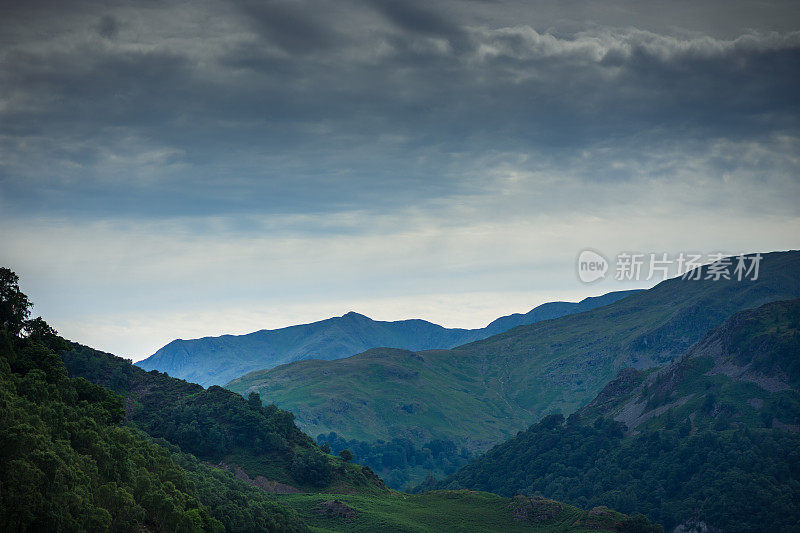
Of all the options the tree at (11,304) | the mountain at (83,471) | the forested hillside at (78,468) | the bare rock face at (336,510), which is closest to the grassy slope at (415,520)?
the bare rock face at (336,510)

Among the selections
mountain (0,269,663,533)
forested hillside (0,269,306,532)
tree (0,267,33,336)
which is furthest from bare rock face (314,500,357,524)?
tree (0,267,33,336)

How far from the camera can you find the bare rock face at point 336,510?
178 metres

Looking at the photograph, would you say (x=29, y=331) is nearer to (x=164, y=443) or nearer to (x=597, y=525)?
(x=164, y=443)

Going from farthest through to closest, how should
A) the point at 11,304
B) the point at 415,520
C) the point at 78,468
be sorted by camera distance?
the point at 415,520 < the point at 11,304 < the point at 78,468

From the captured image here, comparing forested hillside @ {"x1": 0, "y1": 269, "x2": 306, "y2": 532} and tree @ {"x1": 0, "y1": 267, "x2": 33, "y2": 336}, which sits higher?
tree @ {"x1": 0, "y1": 267, "x2": 33, "y2": 336}

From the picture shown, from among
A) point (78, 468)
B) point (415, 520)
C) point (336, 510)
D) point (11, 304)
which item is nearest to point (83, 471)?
point (78, 468)

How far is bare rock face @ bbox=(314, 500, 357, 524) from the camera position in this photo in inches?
7013

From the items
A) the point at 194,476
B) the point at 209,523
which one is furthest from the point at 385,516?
the point at 209,523

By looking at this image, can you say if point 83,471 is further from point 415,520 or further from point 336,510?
point 415,520

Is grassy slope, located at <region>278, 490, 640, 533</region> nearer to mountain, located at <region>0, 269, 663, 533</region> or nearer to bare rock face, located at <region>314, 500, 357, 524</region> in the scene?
bare rock face, located at <region>314, 500, 357, 524</region>

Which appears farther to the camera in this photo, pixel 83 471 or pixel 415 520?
pixel 415 520

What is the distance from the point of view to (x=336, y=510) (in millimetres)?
180500

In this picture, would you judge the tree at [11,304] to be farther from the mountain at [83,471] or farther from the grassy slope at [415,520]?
the grassy slope at [415,520]


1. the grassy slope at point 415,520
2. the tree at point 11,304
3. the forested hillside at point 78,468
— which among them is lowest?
the grassy slope at point 415,520
